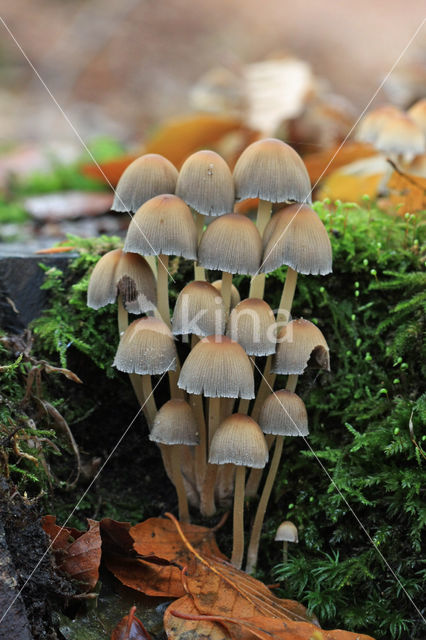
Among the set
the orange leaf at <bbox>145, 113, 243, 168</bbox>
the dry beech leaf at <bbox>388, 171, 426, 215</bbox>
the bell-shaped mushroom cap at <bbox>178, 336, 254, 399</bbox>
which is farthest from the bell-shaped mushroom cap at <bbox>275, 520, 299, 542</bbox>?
the orange leaf at <bbox>145, 113, 243, 168</bbox>

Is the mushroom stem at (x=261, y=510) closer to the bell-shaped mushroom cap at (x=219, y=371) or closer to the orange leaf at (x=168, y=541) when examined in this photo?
the orange leaf at (x=168, y=541)

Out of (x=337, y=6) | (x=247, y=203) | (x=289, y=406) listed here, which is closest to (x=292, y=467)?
(x=289, y=406)

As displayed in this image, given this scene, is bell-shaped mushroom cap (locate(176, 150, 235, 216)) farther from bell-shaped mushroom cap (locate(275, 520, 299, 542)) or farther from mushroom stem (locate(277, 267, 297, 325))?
bell-shaped mushroom cap (locate(275, 520, 299, 542))

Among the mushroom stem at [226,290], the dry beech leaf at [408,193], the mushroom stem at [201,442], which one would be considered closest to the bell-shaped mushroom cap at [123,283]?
the mushroom stem at [226,290]

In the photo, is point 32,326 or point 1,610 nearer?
point 1,610

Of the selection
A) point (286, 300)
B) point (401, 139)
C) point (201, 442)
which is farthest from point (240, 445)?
point (401, 139)

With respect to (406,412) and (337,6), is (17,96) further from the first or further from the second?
(406,412)
